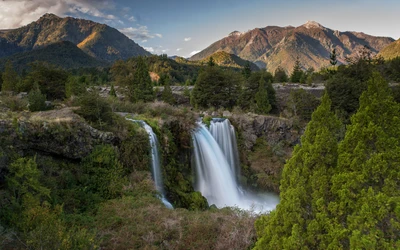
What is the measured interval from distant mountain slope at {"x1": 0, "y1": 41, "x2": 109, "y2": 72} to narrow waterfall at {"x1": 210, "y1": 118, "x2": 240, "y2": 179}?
375 feet

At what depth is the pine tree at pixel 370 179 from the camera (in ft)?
11.8

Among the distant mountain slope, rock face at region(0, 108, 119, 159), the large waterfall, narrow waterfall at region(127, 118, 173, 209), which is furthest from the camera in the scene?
the distant mountain slope

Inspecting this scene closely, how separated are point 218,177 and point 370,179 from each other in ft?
41.5

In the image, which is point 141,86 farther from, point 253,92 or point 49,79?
point 253,92

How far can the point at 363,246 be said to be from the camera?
11.6 feet

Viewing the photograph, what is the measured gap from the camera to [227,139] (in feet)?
64.7

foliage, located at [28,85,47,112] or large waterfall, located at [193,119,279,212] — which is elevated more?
foliage, located at [28,85,47,112]

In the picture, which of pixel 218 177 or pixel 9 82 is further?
pixel 9 82

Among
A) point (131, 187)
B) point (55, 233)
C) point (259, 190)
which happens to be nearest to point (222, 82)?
point (259, 190)

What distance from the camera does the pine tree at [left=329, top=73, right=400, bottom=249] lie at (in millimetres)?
3605

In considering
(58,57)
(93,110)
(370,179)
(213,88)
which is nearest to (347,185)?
(370,179)

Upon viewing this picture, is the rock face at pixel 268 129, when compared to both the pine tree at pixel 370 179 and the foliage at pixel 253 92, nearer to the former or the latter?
the foliage at pixel 253 92

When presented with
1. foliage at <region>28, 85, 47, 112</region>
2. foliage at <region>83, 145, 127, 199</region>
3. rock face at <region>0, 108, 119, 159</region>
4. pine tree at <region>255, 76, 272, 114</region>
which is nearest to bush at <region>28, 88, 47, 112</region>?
foliage at <region>28, 85, 47, 112</region>

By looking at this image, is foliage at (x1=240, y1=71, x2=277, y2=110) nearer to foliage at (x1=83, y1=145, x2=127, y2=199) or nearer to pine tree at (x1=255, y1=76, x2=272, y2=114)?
pine tree at (x1=255, y1=76, x2=272, y2=114)
